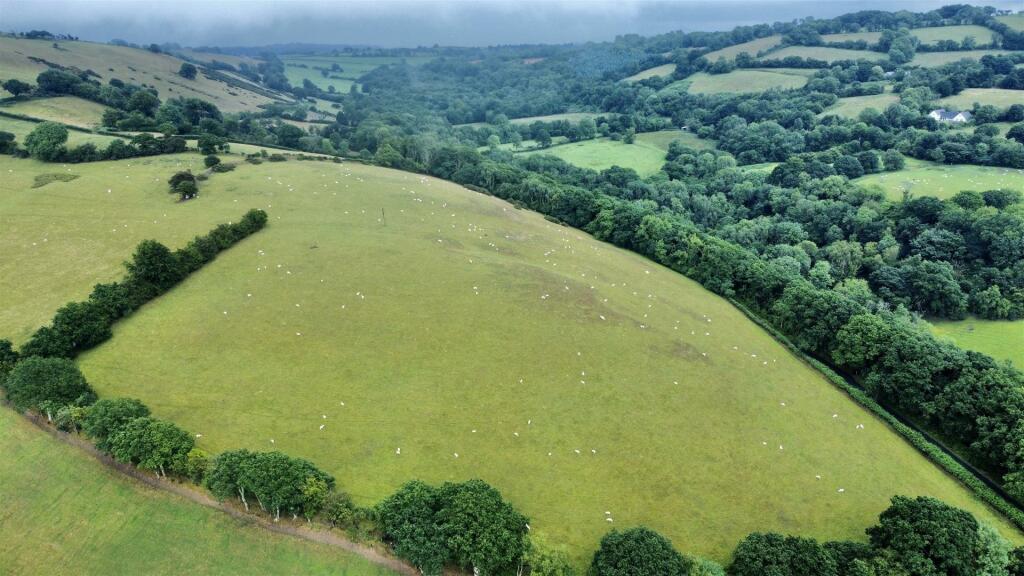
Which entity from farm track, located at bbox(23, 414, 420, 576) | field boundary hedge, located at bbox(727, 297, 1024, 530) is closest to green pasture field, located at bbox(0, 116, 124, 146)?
farm track, located at bbox(23, 414, 420, 576)

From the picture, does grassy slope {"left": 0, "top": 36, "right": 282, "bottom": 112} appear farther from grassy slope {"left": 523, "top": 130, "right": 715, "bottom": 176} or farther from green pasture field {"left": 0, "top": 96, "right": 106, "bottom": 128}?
grassy slope {"left": 523, "top": 130, "right": 715, "bottom": 176}

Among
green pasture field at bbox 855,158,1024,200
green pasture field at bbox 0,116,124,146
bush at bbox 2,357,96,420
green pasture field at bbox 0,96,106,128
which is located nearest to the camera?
bush at bbox 2,357,96,420

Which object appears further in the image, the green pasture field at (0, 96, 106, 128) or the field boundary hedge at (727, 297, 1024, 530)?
the green pasture field at (0, 96, 106, 128)

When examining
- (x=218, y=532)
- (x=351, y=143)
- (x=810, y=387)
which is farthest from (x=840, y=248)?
(x=351, y=143)

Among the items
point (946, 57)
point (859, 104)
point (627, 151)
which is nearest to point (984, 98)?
point (859, 104)

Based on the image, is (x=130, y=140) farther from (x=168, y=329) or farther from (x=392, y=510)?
(x=392, y=510)

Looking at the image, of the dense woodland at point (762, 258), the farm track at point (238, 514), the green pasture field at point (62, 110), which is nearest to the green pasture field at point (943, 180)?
the dense woodland at point (762, 258)

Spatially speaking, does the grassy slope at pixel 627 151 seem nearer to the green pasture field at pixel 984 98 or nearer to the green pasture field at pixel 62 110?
the green pasture field at pixel 984 98

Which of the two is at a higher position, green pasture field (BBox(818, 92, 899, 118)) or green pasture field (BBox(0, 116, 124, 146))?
green pasture field (BBox(0, 116, 124, 146))
